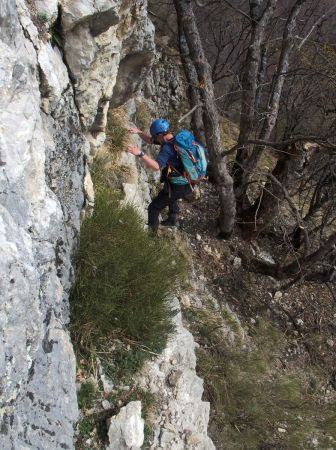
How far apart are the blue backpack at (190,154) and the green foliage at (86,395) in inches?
97.1

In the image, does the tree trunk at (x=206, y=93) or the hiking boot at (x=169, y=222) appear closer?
the tree trunk at (x=206, y=93)

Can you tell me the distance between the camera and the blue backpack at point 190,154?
444 cm

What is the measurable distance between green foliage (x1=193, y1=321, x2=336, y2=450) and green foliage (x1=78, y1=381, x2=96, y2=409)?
1.59 m

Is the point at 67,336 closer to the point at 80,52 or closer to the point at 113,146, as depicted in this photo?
the point at 80,52

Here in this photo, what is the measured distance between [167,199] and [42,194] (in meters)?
2.95

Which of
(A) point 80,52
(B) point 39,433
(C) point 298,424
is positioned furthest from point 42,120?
(C) point 298,424

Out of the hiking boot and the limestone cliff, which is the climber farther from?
the limestone cliff

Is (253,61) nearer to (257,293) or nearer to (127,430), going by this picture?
(257,293)

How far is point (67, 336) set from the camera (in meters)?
2.70

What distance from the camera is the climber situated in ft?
14.4

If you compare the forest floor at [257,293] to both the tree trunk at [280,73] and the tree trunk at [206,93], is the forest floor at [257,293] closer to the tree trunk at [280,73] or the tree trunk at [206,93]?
the tree trunk at [206,93]

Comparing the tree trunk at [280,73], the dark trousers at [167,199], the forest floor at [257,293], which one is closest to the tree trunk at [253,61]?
the tree trunk at [280,73]

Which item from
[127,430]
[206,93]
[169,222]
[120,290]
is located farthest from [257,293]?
[127,430]

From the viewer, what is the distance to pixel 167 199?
5223 millimetres
